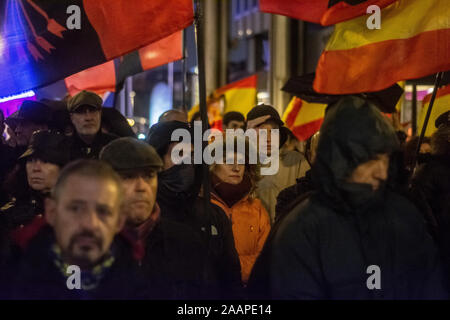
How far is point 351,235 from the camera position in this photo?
9.85 feet

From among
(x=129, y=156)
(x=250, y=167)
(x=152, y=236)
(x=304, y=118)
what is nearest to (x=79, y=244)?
(x=152, y=236)

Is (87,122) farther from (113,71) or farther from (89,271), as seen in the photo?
(89,271)

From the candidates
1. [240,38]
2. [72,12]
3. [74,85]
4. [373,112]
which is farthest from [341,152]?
[240,38]

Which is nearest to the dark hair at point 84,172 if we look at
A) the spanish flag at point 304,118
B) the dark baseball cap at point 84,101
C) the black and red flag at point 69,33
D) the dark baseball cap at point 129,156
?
the dark baseball cap at point 129,156

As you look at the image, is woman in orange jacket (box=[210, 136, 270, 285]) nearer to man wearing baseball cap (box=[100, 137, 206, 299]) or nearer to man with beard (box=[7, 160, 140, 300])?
man wearing baseball cap (box=[100, 137, 206, 299])

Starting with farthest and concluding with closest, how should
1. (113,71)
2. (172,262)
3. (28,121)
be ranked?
(113,71) < (28,121) < (172,262)

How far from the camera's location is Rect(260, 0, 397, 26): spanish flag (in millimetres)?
4988

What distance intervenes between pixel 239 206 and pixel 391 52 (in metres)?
1.64

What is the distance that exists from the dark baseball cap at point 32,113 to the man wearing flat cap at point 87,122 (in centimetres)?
24

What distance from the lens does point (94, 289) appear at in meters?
2.74

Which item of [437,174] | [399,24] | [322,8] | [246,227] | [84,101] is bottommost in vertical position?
[246,227]

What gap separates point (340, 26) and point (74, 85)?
414 cm
